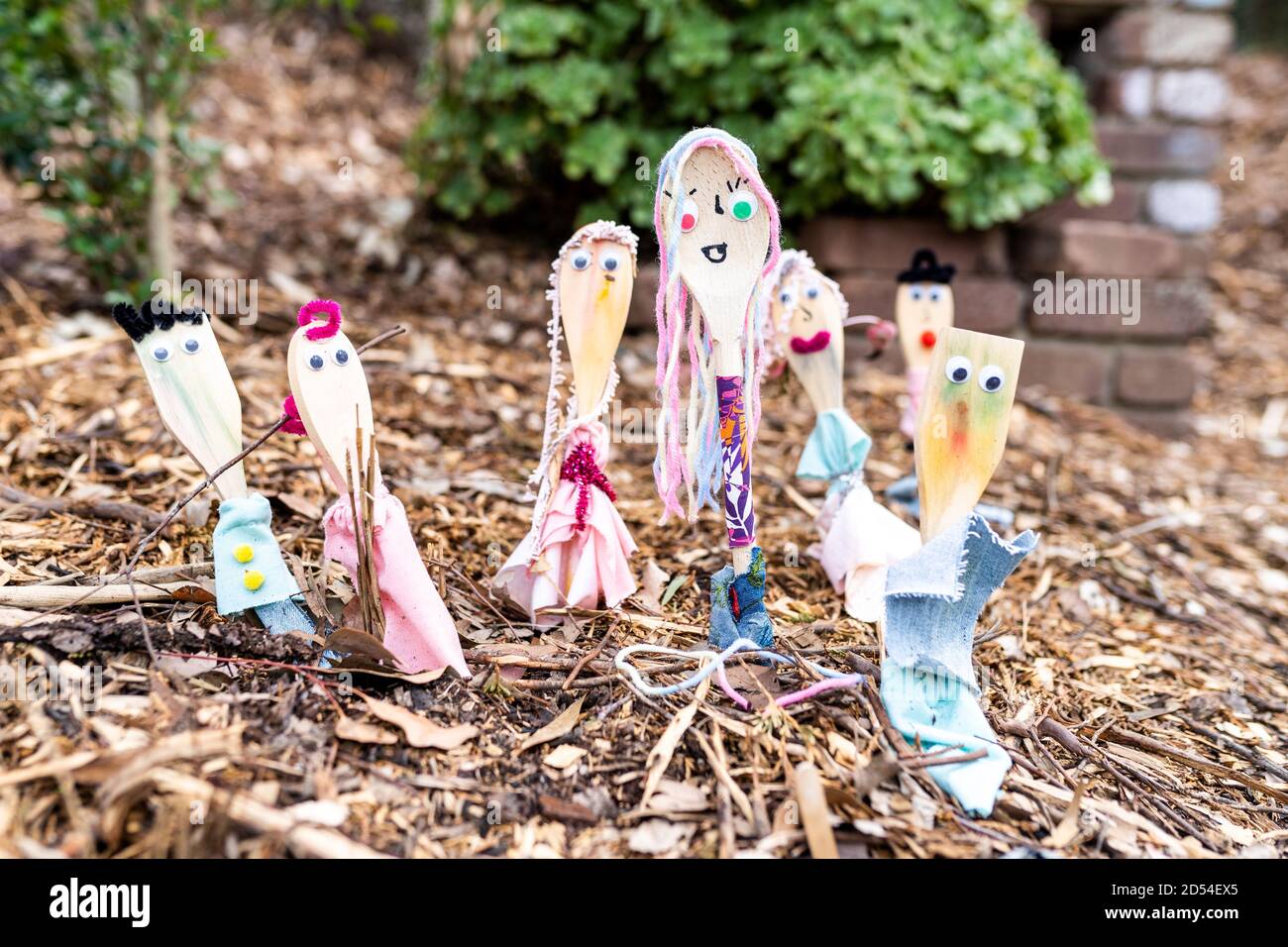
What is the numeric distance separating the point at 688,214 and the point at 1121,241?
98.1 inches

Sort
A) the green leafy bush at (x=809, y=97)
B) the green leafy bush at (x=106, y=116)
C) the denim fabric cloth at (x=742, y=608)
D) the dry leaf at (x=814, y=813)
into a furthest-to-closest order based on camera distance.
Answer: the green leafy bush at (x=809, y=97), the green leafy bush at (x=106, y=116), the denim fabric cloth at (x=742, y=608), the dry leaf at (x=814, y=813)

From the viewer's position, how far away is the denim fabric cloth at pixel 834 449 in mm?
2037

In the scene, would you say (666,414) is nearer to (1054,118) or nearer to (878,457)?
(878,457)

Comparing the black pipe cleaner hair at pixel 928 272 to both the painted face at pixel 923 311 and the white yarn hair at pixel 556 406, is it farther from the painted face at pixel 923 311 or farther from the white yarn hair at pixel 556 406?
the white yarn hair at pixel 556 406

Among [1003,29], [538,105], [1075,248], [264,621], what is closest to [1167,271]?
[1075,248]

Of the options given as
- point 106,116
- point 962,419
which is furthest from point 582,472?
point 106,116

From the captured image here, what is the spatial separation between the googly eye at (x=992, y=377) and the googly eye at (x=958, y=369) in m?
0.02

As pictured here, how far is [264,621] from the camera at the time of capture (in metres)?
1.61

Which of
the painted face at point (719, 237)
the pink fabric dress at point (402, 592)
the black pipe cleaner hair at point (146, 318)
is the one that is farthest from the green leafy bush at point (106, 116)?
the painted face at point (719, 237)

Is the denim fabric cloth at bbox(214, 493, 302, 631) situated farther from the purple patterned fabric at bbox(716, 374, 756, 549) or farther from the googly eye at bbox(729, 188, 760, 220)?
the googly eye at bbox(729, 188, 760, 220)

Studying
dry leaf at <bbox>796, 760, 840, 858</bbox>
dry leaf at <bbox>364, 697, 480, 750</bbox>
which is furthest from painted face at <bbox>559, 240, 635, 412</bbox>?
dry leaf at <bbox>796, 760, 840, 858</bbox>

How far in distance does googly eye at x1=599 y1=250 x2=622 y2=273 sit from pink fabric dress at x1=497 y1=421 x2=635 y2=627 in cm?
26

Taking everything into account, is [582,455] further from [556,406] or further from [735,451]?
[735,451]

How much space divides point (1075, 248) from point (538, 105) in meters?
1.84
